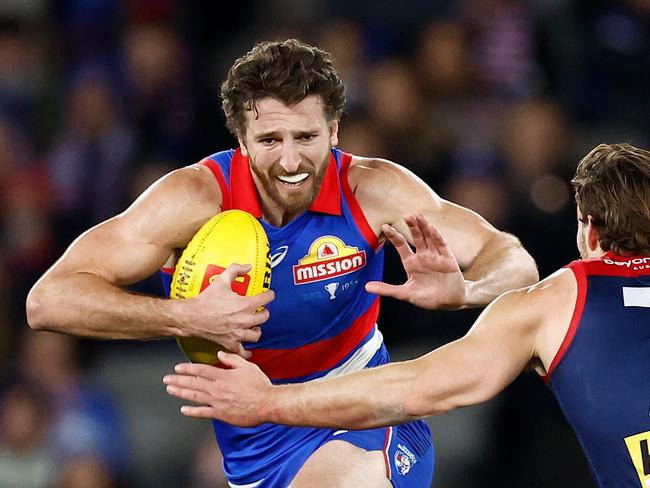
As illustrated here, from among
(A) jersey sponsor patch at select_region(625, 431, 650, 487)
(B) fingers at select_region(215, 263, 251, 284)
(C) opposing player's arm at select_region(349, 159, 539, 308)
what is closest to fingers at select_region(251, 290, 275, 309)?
(B) fingers at select_region(215, 263, 251, 284)

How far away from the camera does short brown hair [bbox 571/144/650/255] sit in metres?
4.29

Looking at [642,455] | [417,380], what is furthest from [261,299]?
[642,455]

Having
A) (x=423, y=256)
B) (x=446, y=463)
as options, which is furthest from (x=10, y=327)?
(x=423, y=256)

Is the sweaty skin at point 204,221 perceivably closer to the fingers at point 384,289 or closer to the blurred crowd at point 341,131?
the fingers at point 384,289

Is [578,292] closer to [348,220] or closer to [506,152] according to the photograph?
[348,220]

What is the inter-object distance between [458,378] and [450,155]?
4.87 m

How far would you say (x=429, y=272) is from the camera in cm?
486

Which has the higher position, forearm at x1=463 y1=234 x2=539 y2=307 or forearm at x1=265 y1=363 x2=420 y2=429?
forearm at x1=463 y1=234 x2=539 y2=307

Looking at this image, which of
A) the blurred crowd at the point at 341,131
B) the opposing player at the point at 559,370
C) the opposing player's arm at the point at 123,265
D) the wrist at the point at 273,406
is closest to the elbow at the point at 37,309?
the opposing player's arm at the point at 123,265

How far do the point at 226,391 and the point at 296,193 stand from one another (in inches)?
50.0

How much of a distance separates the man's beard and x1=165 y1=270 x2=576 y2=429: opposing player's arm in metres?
1.17

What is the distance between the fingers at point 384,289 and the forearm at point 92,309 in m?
0.88

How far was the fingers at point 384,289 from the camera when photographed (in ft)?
15.2

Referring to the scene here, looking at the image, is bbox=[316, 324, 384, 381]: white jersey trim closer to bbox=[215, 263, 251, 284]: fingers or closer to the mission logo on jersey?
the mission logo on jersey
